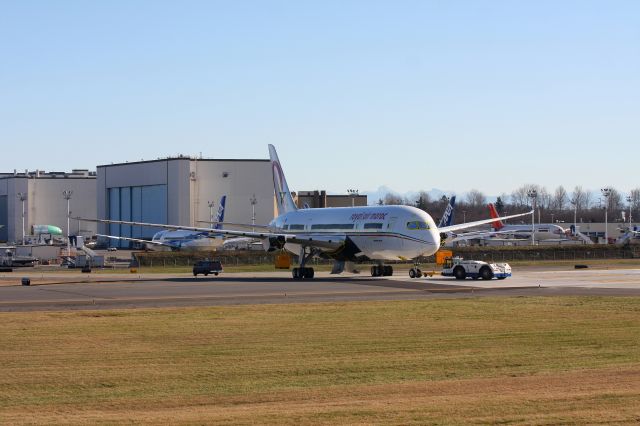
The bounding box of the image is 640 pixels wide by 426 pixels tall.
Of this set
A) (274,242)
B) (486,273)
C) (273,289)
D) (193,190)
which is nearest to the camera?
(273,289)

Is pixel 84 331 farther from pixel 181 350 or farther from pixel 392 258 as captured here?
pixel 392 258

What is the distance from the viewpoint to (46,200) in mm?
192625

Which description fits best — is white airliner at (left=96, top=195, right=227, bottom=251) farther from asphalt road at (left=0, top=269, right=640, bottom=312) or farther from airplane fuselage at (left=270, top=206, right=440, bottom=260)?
asphalt road at (left=0, top=269, right=640, bottom=312)

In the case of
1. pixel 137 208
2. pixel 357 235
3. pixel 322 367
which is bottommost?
pixel 322 367

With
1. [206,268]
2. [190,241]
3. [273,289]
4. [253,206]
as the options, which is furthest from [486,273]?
[253,206]

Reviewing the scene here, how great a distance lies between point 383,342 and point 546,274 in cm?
4354

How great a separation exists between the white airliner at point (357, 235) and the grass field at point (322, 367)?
25252 millimetres

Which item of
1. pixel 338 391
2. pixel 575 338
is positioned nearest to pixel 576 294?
pixel 575 338

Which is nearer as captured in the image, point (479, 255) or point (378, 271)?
point (378, 271)

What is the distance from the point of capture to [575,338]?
30.4 m

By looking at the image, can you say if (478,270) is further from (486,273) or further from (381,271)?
(381,271)

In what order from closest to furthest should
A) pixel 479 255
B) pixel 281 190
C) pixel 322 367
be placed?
pixel 322 367 < pixel 281 190 < pixel 479 255

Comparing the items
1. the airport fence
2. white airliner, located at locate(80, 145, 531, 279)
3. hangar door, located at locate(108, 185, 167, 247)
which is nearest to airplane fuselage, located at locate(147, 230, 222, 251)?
hangar door, located at locate(108, 185, 167, 247)

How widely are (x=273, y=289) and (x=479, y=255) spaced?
49.5 metres
